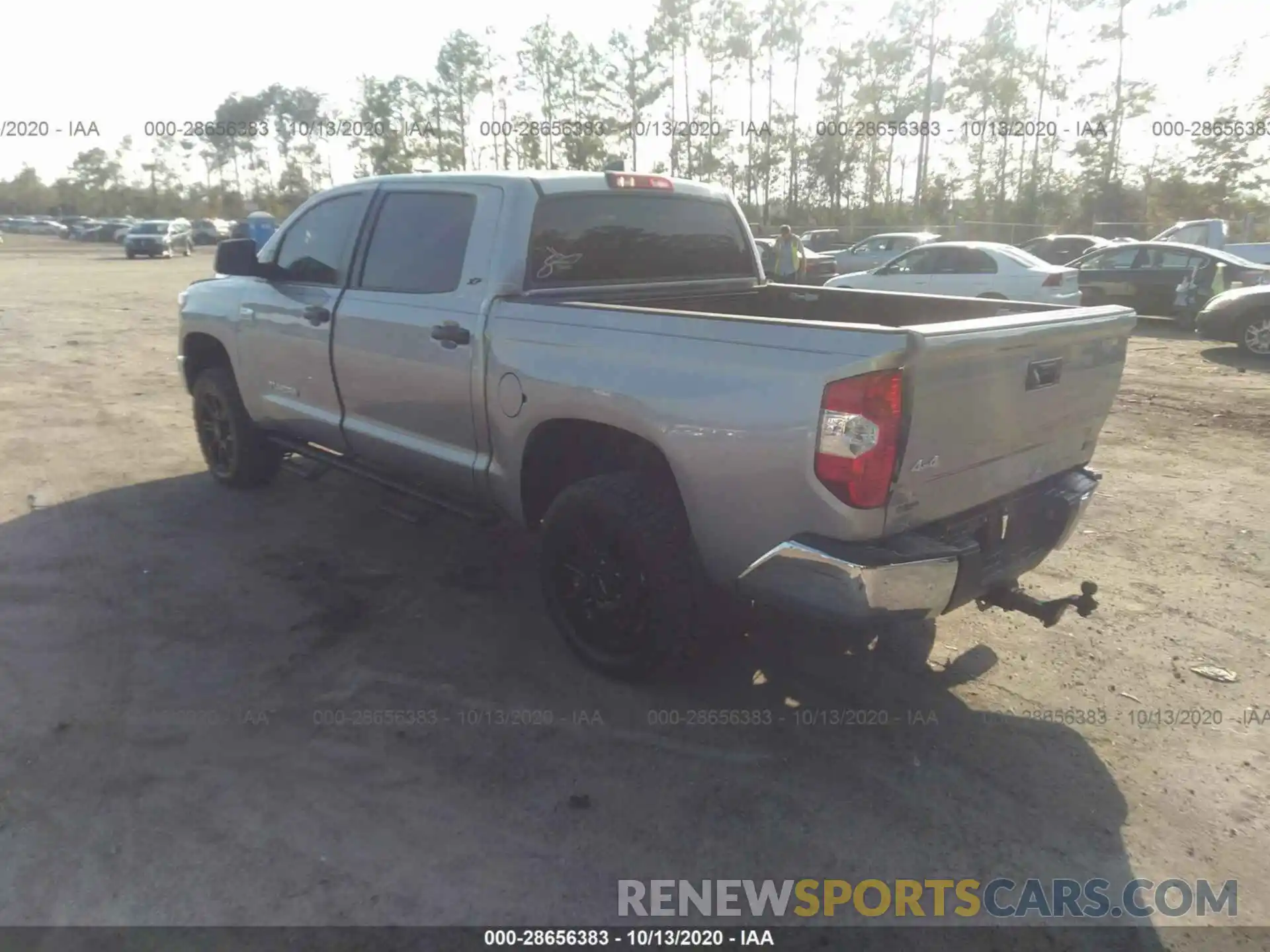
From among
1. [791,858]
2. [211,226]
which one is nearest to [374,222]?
[791,858]

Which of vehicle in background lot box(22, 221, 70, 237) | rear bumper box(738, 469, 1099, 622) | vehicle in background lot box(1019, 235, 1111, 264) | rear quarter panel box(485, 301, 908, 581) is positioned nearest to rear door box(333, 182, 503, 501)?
rear quarter panel box(485, 301, 908, 581)

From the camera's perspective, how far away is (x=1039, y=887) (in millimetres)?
2770

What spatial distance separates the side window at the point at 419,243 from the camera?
4375 millimetres

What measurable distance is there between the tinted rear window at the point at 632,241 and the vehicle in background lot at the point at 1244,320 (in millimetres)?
9629

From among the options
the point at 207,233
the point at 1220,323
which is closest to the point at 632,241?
the point at 1220,323

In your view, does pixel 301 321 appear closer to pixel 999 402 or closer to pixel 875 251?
pixel 999 402

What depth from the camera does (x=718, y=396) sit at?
3125 mm

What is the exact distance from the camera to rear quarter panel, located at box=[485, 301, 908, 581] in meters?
2.90

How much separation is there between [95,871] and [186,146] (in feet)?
313

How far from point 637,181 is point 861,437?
7.87 ft

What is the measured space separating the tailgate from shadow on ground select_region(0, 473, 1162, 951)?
2.37ft

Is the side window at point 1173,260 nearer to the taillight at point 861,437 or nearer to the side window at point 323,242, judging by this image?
the side window at point 323,242

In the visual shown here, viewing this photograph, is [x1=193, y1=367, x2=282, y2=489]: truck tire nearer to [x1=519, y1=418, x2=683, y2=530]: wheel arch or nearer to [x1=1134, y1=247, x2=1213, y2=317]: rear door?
[x1=519, y1=418, x2=683, y2=530]: wheel arch

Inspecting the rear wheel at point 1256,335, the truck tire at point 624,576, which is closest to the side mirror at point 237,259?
the truck tire at point 624,576
